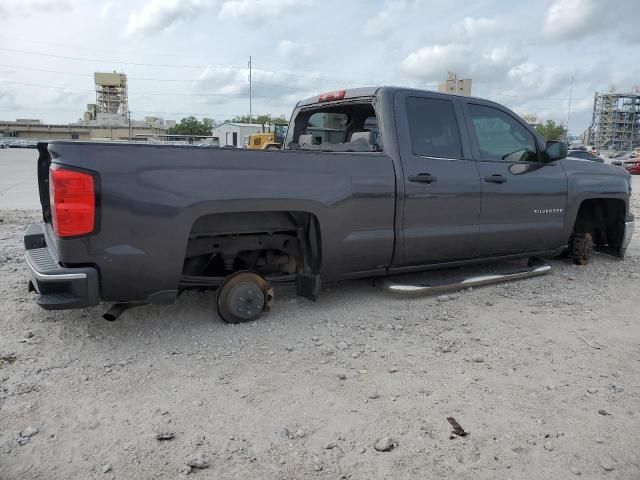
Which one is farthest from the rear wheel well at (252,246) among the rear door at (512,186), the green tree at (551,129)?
the green tree at (551,129)

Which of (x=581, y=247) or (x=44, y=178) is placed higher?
(x=44, y=178)

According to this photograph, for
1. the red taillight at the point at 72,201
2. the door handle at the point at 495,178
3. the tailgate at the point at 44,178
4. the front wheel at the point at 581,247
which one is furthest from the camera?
the front wheel at the point at 581,247

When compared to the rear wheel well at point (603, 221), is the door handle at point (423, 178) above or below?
above

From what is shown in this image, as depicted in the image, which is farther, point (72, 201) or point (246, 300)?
point (246, 300)

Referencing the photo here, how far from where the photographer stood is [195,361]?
3.40 metres

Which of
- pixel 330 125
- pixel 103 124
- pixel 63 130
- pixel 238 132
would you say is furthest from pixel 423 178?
pixel 63 130

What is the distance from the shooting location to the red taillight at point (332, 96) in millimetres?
4989

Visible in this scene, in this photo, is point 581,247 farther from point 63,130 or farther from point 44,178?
point 63,130

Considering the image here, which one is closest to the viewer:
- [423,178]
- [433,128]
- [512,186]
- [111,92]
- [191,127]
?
[423,178]

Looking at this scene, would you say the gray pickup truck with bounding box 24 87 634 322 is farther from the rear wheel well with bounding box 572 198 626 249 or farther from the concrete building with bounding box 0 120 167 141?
the concrete building with bounding box 0 120 167 141

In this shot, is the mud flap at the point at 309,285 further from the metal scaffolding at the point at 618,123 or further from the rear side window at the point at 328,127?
the metal scaffolding at the point at 618,123

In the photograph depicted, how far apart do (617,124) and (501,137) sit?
4323 inches

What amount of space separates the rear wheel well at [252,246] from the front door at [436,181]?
860 mm

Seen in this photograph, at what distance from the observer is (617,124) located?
98312 millimetres
